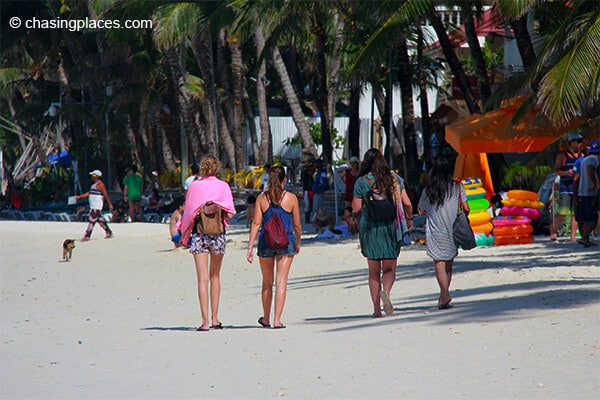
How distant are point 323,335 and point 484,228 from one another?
27.6 feet

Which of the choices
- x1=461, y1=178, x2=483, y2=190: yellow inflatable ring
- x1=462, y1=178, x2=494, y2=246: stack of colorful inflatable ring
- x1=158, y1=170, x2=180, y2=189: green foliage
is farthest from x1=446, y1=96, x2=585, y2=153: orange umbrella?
x1=158, y1=170, x2=180, y2=189: green foliage

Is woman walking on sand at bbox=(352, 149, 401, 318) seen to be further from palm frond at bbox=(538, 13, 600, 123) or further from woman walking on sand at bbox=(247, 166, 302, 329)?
palm frond at bbox=(538, 13, 600, 123)

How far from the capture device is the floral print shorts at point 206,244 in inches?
395

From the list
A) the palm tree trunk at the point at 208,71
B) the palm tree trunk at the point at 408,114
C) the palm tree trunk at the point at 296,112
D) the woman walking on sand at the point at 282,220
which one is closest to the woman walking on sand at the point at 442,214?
the woman walking on sand at the point at 282,220

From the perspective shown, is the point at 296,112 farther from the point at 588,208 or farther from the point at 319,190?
the point at 588,208

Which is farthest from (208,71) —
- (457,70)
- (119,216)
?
(457,70)

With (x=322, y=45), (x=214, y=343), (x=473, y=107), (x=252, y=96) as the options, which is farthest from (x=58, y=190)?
(x=214, y=343)

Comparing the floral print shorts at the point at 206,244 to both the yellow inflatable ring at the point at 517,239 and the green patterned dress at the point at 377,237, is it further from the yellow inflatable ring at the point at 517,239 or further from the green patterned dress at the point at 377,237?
the yellow inflatable ring at the point at 517,239

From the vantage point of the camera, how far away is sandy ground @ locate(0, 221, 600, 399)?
7195 mm

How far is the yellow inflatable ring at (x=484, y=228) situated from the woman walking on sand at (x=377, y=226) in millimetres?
7329

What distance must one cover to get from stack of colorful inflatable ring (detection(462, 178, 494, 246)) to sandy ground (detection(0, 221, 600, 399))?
65 centimetres

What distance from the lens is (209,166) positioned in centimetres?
1004

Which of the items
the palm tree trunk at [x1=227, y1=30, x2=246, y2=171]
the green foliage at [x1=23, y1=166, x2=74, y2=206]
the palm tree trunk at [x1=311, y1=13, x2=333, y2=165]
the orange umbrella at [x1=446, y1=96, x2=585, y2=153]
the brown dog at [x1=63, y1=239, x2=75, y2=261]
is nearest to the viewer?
the orange umbrella at [x1=446, y1=96, x2=585, y2=153]

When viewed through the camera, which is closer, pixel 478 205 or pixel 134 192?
pixel 478 205
